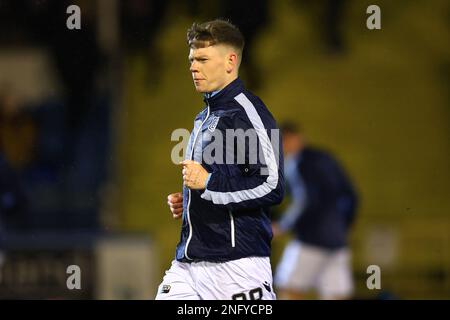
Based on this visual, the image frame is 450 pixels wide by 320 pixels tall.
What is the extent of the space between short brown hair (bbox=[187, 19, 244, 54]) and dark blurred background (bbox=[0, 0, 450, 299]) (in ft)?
21.1

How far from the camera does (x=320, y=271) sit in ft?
31.7

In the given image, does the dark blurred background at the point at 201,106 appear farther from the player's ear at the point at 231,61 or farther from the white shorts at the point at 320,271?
the player's ear at the point at 231,61

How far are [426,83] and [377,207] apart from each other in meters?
1.66

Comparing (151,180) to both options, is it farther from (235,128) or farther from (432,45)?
(235,128)

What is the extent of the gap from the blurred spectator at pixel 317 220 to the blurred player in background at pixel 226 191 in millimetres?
4708

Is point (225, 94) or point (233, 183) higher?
point (225, 94)

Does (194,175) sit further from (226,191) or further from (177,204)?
(177,204)

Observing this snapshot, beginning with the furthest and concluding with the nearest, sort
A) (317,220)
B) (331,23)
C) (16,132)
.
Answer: (331,23), (16,132), (317,220)

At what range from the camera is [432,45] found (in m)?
12.6

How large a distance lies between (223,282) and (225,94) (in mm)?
853

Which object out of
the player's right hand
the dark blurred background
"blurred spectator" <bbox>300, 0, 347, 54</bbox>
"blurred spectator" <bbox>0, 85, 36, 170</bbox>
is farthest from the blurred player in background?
"blurred spectator" <bbox>300, 0, 347, 54</bbox>

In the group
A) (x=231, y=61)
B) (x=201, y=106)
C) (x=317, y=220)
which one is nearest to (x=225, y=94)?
(x=231, y=61)

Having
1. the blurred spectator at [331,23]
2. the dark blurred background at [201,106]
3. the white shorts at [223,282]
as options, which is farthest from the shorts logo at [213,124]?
the blurred spectator at [331,23]

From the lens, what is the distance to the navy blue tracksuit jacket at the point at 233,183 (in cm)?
462
